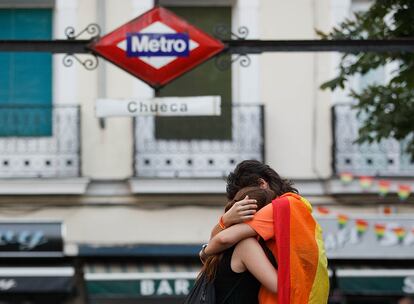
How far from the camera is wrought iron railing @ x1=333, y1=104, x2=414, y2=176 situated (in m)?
15.9

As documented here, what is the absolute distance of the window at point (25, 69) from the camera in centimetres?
1634

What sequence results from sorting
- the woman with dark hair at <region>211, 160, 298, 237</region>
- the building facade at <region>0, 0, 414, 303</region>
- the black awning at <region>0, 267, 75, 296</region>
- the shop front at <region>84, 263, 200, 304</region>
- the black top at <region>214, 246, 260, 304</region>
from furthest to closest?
the building facade at <region>0, 0, 414, 303</region>
the black awning at <region>0, 267, 75, 296</region>
the shop front at <region>84, 263, 200, 304</region>
the woman with dark hair at <region>211, 160, 298, 237</region>
the black top at <region>214, 246, 260, 304</region>

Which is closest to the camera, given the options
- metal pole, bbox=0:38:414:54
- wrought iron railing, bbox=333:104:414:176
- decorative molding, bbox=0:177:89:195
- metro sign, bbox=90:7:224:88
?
metal pole, bbox=0:38:414:54

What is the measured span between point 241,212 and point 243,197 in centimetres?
13

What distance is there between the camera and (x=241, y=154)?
15914 mm

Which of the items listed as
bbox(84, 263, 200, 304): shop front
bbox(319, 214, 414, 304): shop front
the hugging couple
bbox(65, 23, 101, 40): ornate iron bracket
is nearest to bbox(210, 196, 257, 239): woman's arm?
the hugging couple

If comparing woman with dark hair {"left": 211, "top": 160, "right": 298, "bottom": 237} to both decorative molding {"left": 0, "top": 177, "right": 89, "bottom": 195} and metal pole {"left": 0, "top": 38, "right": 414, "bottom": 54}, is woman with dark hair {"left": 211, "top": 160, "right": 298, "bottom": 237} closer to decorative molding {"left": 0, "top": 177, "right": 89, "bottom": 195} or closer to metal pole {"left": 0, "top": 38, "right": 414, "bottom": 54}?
metal pole {"left": 0, "top": 38, "right": 414, "bottom": 54}

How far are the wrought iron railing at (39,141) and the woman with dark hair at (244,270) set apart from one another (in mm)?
11148

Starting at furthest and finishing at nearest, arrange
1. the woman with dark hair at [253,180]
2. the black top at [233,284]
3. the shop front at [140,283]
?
the shop front at [140,283], the woman with dark hair at [253,180], the black top at [233,284]

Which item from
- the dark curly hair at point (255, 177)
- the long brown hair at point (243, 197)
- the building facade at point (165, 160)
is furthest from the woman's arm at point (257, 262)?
the building facade at point (165, 160)

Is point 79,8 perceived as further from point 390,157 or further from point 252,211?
point 252,211

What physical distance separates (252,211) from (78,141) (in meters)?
11.3

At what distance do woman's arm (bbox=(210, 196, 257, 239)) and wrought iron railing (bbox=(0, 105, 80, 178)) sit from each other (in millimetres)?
11190

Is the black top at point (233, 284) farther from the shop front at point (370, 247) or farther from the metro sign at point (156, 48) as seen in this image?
the shop front at point (370, 247)
